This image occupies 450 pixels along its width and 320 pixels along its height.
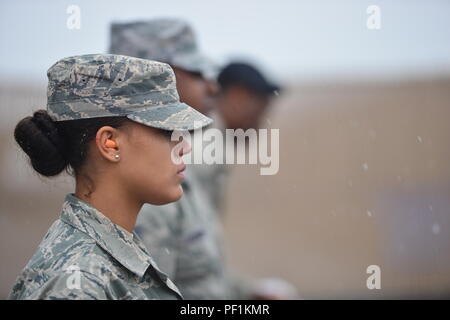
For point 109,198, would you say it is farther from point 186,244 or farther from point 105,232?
point 186,244

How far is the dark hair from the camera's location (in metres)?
1.67

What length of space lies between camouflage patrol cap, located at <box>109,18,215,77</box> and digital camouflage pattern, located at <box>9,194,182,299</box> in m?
1.30

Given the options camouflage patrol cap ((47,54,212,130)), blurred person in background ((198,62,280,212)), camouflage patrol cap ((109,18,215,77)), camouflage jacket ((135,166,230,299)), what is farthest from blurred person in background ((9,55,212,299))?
blurred person in background ((198,62,280,212))

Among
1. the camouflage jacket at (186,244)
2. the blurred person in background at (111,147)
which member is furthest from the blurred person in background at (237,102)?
the blurred person in background at (111,147)

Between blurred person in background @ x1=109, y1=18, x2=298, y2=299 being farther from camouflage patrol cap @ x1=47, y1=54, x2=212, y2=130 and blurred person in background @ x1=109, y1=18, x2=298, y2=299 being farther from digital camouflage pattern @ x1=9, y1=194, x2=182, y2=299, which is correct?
camouflage patrol cap @ x1=47, y1=54, x2=212, y2=130

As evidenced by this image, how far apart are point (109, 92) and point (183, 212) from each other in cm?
121

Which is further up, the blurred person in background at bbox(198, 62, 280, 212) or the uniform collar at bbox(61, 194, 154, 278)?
the blurred person in background at bbox(198, 62, 280, 212)

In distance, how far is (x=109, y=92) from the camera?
1633mm

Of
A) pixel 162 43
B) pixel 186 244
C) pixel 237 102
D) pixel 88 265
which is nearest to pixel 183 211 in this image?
pixel 186 244

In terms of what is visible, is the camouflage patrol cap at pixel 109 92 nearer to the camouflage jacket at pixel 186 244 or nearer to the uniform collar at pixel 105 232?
the uniform collar at pixel 105 232

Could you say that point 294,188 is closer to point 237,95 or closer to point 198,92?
point 237,95

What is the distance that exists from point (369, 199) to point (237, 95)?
182 inches

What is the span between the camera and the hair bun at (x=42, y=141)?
5.51 feet

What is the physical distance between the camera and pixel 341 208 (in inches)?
351
